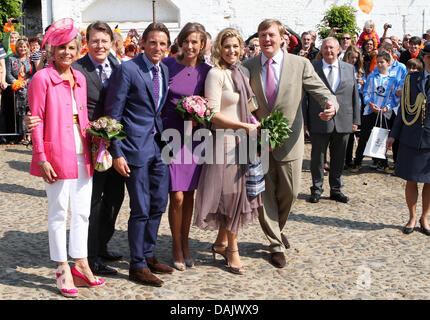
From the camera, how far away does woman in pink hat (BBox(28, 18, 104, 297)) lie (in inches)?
171

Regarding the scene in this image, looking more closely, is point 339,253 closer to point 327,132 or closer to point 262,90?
point 262,90

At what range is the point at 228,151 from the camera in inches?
197

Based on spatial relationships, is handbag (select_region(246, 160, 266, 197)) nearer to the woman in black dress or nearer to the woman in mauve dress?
the woman in mauve dress

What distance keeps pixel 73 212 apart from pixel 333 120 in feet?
15.5

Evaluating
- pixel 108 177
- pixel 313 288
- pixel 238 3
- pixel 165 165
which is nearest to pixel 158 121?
pixel 165 165

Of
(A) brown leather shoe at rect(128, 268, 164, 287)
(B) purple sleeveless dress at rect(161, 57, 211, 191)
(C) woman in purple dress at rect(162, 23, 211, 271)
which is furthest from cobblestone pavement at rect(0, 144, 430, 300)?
(B) purple sleeveless dress at rect(161, 57, 211, 191)

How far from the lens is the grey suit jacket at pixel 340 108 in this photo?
8.18 m

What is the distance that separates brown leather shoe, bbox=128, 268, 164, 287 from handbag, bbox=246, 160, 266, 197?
1.16 meters

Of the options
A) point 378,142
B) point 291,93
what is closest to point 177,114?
point 291,93

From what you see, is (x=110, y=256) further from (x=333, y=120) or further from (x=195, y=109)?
(x=333, y=120)

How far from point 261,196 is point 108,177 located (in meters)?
1.56

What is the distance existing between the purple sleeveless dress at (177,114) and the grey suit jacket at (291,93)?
58 centimetres

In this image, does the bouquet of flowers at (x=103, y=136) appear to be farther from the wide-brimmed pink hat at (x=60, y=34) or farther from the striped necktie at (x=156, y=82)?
the wide-brimmed pink hat at (x=60, y=34)

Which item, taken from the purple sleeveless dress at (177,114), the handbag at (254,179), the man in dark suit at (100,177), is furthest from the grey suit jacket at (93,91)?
the handbag at (254,179)
